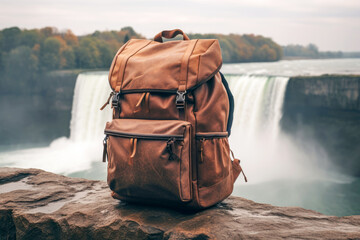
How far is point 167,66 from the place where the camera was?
218 centimetres

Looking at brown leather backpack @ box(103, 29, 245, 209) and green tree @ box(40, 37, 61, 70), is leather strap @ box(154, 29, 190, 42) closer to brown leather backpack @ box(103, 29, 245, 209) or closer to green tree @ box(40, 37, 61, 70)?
brown leather backpack @ box(103, 29, 245, 209)

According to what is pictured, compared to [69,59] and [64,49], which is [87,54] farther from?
[64,49]

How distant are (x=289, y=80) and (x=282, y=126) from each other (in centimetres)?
175

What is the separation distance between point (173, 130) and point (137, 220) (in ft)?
1.82

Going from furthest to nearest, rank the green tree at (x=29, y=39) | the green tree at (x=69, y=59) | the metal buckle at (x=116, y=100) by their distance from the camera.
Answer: the green tree at (x=29, y=39) → the green tree at (x=69, y=59) → the metal buckle at (x=116, y=100)

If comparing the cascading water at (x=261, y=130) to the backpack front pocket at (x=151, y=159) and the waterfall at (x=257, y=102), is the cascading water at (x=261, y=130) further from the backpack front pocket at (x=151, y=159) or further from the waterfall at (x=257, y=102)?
the backpack front pocket at (x=151, y=159)

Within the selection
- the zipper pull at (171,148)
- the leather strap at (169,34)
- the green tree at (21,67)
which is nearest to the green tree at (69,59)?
the green tree at (21,67)

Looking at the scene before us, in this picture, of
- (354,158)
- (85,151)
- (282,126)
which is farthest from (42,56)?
(354,158)

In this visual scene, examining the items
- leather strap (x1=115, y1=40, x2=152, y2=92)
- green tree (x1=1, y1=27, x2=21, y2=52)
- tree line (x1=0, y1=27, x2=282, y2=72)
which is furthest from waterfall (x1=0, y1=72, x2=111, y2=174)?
leather strap (x1=115, y1=40, x2=152, y2=92)

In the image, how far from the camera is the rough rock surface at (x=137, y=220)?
2.02 meters

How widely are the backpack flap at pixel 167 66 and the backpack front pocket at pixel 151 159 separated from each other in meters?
0.21

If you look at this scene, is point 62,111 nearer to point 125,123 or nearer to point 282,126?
point 282,126

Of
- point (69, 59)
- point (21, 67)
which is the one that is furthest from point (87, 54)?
point (21, 67)

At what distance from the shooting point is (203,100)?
2.13 metres
